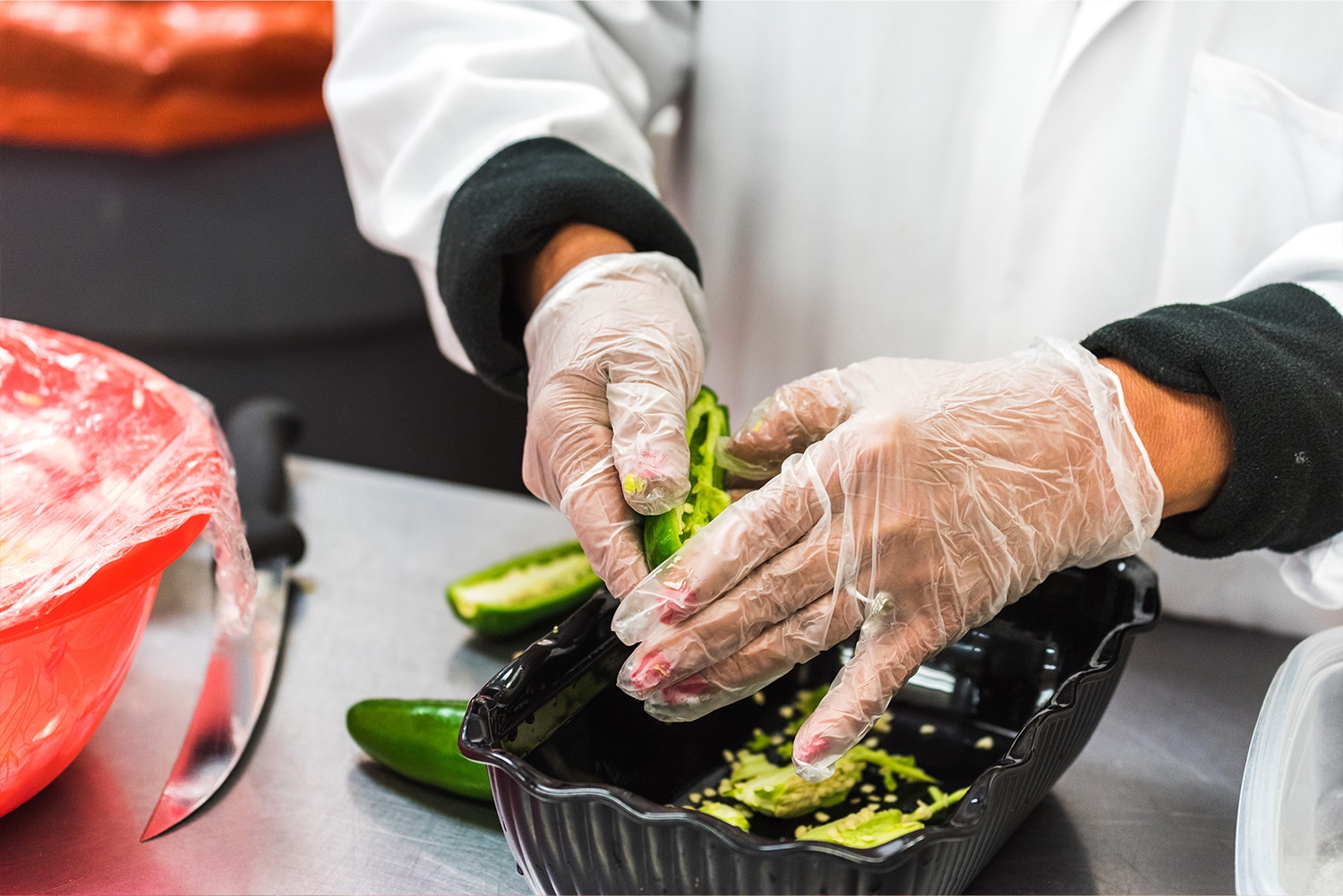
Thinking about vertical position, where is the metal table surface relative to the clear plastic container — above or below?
below

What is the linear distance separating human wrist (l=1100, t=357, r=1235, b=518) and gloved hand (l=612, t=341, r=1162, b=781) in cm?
4

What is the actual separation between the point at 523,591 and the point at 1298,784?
777mm

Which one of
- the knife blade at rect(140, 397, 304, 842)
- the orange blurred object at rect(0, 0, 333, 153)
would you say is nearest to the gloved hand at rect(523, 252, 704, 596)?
the knife blade at rect(140, 397, 304, 842)

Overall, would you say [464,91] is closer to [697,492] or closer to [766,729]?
[697,492]

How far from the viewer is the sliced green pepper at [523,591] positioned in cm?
119

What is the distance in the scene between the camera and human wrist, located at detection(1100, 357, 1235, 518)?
900mm

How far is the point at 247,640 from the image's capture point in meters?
1.16

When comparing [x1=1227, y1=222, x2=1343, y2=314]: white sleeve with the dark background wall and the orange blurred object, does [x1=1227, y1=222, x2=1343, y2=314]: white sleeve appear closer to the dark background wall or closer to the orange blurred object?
the dark background wall

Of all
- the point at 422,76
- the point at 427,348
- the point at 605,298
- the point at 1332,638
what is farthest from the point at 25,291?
the point at 1332,638

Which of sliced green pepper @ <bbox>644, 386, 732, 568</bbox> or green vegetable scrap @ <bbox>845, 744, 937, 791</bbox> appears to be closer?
sliced green pepper @ <bbox>644, 386, 732, 568</bbox>

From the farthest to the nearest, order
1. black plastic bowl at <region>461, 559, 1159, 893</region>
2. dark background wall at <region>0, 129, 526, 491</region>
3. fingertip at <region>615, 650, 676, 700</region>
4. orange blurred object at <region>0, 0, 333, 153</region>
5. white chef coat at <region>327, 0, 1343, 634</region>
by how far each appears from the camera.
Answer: dark background wall at <region>0, 129, 526, 491</region> → orange blurred object at <region>0, 0, 333, 153</region> → white chef coat at <region>327, 0, 1343, 634</region> → fingertip at <region>615, 650, 676, 700</region> → black plastic bowl at <region>461, 559, 1159, 893</region>

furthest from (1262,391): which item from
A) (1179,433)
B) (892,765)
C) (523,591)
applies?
(523,591)

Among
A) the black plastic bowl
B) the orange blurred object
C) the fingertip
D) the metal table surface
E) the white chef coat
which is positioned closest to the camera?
the black plastic bowl

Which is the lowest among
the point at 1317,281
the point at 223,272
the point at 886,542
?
the point at 223,272
